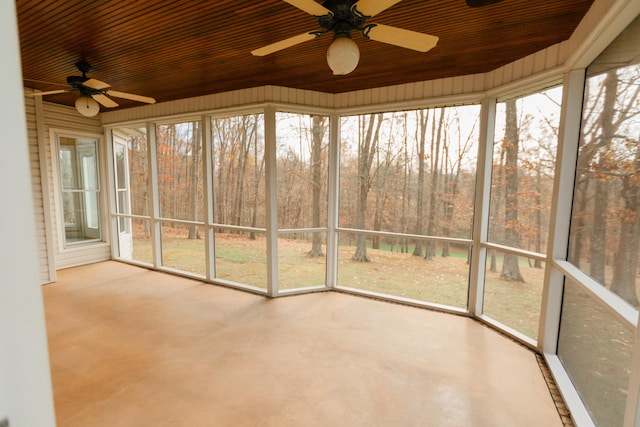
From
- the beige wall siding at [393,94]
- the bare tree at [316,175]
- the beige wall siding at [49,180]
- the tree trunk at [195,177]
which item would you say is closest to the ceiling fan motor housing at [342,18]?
the beige wall siding at [393,94]

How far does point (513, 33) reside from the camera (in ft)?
8.63

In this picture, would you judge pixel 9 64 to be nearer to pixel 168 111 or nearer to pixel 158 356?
pixel 158 356

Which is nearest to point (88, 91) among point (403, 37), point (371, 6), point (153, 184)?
point (153, 184)

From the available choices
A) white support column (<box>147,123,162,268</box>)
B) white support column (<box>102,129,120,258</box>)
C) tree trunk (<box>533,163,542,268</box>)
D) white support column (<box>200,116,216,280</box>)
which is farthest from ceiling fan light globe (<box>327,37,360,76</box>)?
white support column (<box>102,129,120,258</box>)

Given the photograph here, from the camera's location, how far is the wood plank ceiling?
7.64 feet

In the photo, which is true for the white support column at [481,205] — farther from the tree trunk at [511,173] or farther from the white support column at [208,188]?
the white support column at [208,188]

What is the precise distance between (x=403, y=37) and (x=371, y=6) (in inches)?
15.2

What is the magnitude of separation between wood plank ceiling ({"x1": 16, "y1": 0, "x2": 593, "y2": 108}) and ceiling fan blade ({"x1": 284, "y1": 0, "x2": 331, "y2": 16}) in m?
0.58

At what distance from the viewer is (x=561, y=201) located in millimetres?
2688

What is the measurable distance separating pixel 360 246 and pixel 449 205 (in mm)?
2032

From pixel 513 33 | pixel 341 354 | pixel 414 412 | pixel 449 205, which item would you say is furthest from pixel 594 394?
pixel 449 205

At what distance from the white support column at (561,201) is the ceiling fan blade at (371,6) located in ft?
6.57

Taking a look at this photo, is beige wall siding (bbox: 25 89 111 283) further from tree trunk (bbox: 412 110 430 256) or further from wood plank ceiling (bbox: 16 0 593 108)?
tree trunk (bbox: 412 110 430 256)

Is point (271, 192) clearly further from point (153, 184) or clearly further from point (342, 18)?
point (342, 18)
